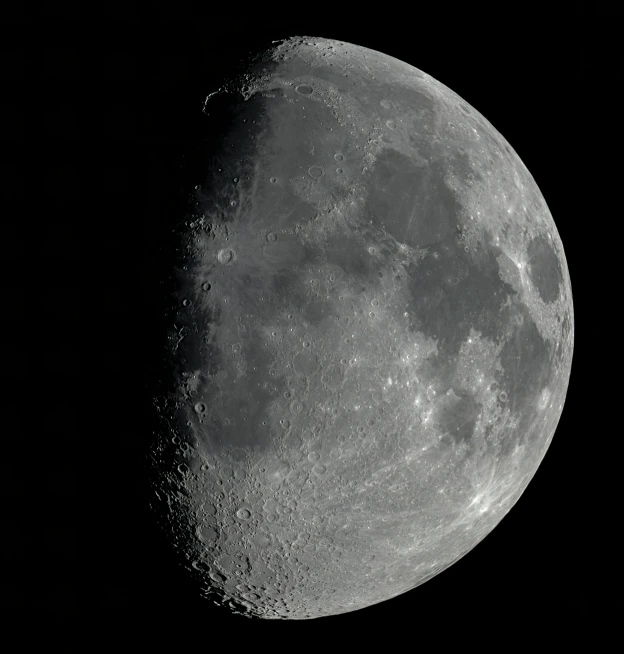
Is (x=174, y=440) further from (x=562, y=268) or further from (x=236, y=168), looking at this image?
(x=562, y=268)

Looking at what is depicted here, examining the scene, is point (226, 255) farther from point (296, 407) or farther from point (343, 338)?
point (296, 407)

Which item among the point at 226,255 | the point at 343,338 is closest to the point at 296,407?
the point at 343,338

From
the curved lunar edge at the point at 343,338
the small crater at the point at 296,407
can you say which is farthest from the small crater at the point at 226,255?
the small crater at the point at 296,407

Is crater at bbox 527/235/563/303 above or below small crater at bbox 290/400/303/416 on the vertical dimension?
above

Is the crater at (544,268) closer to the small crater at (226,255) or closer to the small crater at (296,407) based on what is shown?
the small crater at (296,407)

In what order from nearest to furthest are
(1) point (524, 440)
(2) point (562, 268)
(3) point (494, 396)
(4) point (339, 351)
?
1. (4) point (339, 351)
2. (3) point (494, 396)
3. (1) point (524, 440)
4. (2) point (562, 268)

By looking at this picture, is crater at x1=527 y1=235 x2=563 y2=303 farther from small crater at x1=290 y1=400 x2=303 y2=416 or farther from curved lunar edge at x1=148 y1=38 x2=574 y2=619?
small crater at x1=290 y1=400 x2=303 y2=416

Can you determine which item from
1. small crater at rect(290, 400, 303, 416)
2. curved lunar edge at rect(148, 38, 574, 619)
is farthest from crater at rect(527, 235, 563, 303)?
small crater at rect(290, 400, 303, 416)

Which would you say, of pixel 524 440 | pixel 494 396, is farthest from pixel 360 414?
pixel 524 440
